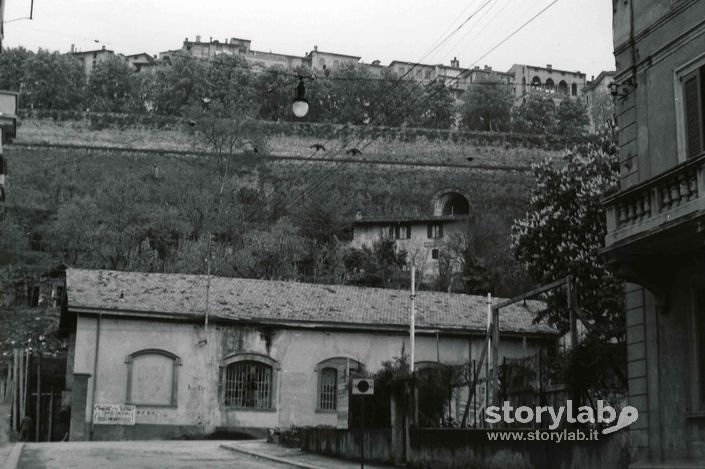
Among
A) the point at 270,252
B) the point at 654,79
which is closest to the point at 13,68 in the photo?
the point at 270,252

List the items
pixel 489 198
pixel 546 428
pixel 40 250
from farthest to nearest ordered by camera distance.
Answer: pixel 489 198, pixel 40 250, pixel 546 428

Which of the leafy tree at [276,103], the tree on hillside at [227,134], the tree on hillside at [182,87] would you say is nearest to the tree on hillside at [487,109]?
the leafy tree at [276,103]

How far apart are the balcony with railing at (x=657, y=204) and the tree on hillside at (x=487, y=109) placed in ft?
275

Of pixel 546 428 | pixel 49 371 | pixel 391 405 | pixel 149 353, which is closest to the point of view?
pixel 546 428

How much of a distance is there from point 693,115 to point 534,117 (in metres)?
86.3

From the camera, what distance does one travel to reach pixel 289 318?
35.3 metres

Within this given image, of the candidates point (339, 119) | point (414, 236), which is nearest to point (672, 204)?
point (414, 236)

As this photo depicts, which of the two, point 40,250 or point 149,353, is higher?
point 40,250

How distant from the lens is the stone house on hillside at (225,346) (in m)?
33.2

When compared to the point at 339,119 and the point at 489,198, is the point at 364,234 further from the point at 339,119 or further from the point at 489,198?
the point at 339,119

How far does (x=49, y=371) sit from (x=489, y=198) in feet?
149

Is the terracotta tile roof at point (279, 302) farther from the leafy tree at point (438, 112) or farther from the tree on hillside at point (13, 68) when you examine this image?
the tree on hillside at point (13, 68)

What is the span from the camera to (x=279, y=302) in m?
36.5

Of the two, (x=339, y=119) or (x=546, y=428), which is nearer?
(x=546, y=428)
